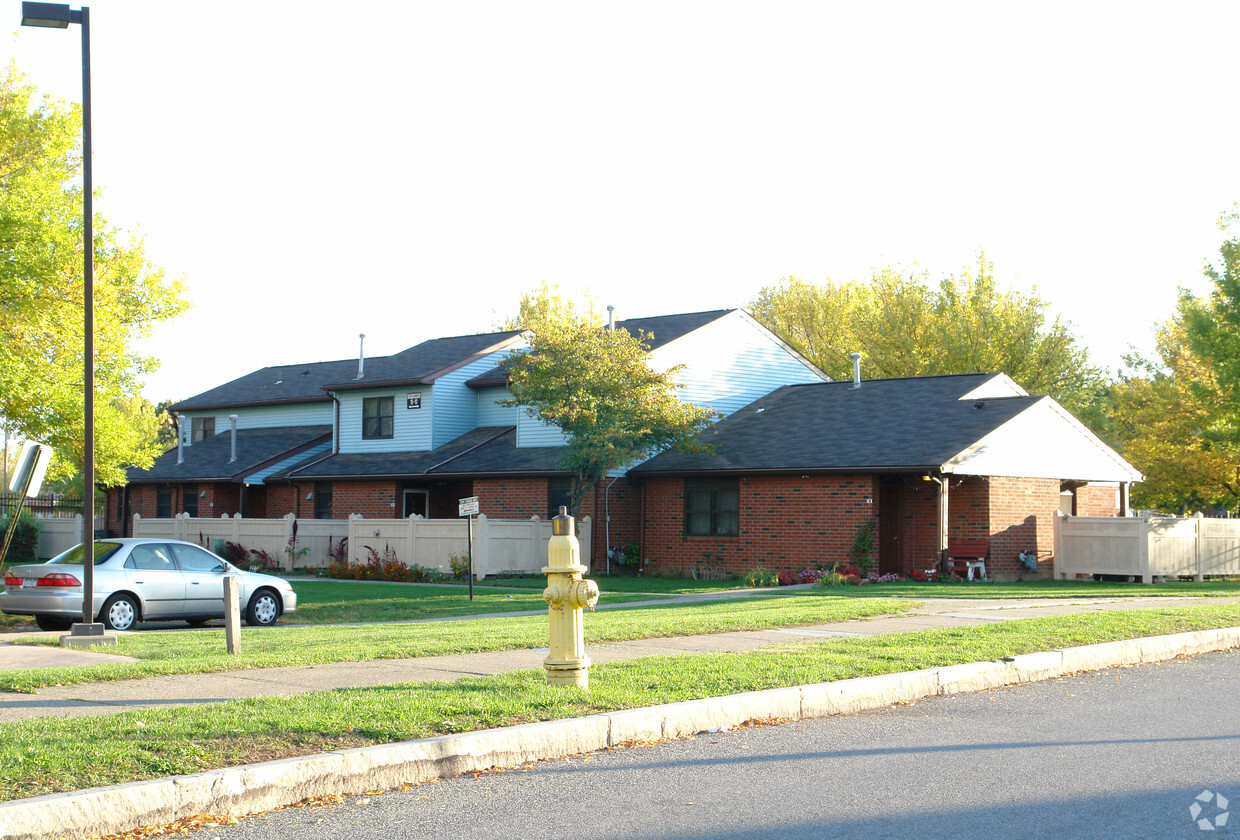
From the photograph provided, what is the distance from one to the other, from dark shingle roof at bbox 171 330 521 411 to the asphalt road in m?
27.7

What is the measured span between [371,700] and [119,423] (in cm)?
1362

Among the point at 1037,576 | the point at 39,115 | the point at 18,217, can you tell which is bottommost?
the point at 1037,576

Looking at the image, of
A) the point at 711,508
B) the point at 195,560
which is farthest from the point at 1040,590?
the point at 195,560

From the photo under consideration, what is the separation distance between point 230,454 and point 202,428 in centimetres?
539

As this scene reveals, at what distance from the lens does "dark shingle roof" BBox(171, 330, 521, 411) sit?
36781mm

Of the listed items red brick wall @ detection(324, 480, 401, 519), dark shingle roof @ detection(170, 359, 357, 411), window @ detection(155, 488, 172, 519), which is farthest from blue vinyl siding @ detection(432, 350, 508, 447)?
window @ detection(155, 488, 172, 519)

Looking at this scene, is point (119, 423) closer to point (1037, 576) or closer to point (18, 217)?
point (18, 217)

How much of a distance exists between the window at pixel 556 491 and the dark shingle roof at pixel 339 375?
619 cm

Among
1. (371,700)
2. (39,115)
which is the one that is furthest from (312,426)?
(371,700)

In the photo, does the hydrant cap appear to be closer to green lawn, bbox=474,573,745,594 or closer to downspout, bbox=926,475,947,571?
green lawn, bbox=474,573,745,594

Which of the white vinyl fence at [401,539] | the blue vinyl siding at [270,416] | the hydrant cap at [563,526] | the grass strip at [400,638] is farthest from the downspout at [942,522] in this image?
the blue vinyl siding at [270,416]

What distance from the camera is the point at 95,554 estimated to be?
17.8m

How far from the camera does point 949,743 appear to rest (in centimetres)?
848

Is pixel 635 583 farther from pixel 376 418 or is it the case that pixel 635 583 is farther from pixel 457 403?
pixel 376 418
